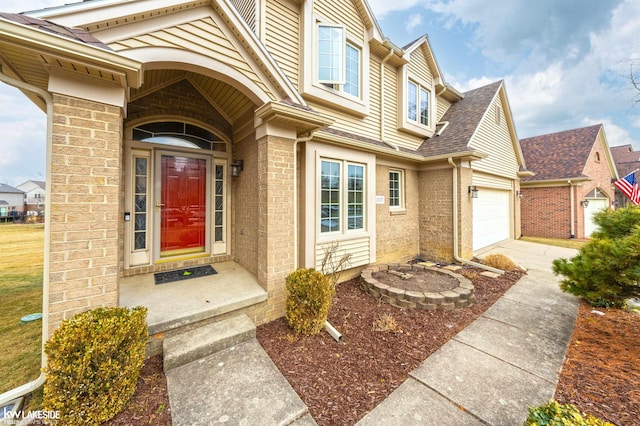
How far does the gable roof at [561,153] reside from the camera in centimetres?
1291

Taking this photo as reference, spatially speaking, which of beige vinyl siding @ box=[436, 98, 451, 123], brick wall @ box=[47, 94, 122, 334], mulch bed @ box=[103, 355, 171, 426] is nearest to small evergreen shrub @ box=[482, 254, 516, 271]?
beige vinyl siding @ box=[436, 98, 451, 123]

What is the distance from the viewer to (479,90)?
10008 mm

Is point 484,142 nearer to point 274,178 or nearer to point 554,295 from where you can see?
point 554,295

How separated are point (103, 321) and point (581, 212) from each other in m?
19.4

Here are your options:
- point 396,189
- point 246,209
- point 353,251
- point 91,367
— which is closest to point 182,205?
point 246,209

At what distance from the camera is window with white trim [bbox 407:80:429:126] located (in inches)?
321

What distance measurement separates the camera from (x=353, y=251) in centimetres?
586

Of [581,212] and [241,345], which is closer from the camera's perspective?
[241,345]

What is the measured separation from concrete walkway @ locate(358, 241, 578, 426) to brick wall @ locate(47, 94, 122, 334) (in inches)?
123

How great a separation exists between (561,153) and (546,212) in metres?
4.19

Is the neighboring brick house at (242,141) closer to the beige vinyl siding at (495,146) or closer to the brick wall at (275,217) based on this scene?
the brick wall at (275,217)

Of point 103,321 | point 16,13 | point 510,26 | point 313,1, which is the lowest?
point 103,321

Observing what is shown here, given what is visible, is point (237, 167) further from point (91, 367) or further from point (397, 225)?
point (397, 225)

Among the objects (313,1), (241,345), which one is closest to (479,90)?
(313,1)
